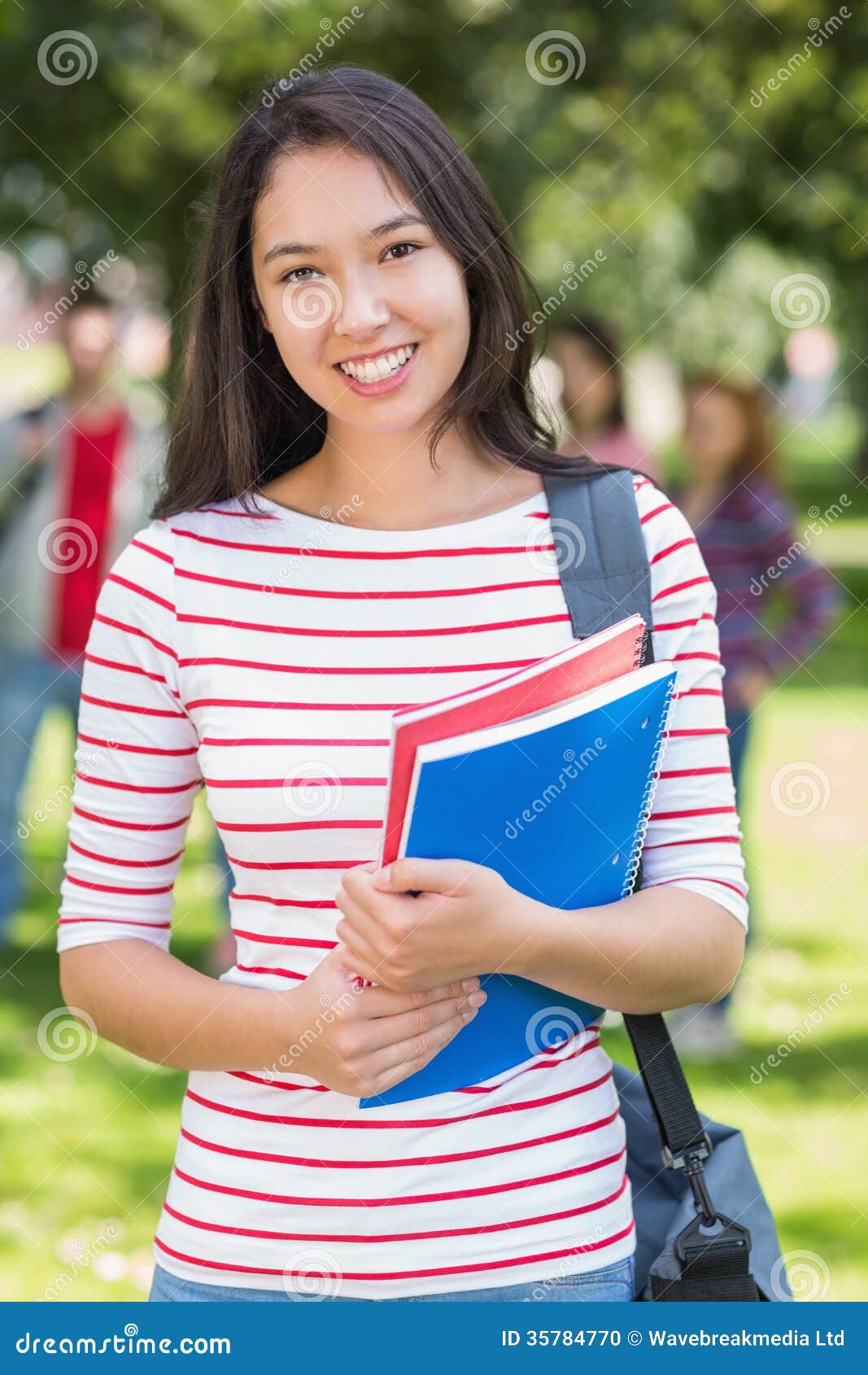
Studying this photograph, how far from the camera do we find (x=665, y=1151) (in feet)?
5.67

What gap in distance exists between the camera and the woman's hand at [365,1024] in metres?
1.54

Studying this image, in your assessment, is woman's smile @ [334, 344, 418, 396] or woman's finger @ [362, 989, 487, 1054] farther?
woman's smile @ [334, 344, 418, 396]

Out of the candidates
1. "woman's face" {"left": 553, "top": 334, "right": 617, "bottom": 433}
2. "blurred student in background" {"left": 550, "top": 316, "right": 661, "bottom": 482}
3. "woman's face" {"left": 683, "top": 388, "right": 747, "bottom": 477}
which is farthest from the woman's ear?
"woman's face" {"left": 553, "top": 334, "right": 617, "bottom": 433}

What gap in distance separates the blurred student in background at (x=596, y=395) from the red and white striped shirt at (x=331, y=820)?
4719 millimetres

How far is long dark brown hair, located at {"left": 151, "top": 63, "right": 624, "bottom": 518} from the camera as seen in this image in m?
1.77

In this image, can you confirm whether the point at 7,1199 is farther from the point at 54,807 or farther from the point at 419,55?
the point at 419,55

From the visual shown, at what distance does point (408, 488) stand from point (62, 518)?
4.07m

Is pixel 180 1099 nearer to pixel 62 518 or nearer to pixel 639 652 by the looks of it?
pixel 62 518

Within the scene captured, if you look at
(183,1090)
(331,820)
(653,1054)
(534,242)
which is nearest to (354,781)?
(331,820)

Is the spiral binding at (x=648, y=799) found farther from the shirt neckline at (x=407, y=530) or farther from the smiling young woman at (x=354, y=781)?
the shirt neckline at (x=407, y=530)

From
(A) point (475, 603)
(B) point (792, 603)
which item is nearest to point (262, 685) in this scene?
(A) point (475, 603)

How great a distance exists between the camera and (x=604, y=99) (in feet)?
35.8

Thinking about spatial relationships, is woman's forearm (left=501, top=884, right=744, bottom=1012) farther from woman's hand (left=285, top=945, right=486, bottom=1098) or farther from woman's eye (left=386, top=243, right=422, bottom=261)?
woman's eye (left=386, top=243, right=422, bottom=261)

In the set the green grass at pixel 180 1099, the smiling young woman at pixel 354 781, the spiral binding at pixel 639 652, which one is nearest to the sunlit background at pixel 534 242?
the green grass at pixel 180 1099
